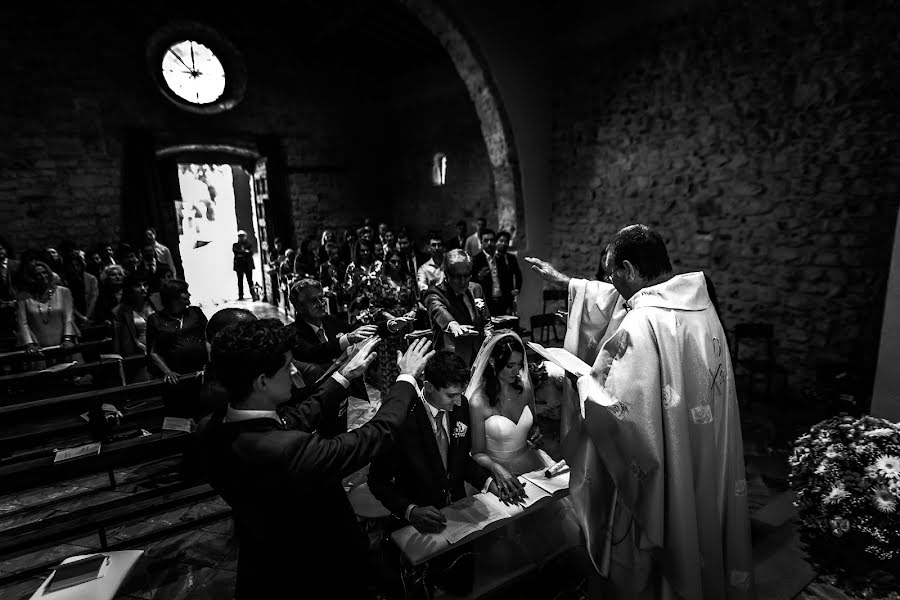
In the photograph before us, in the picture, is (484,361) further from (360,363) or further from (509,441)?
(360,363)

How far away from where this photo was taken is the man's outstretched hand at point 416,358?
2.02 m

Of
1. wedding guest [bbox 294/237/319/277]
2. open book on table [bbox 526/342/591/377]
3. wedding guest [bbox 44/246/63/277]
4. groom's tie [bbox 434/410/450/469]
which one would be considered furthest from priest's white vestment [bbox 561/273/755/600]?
wedding guest [bbox 44/246/63/277]

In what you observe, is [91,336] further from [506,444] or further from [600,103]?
[600,103]

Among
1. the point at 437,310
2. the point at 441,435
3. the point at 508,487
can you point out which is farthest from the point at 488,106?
the point at 508,487

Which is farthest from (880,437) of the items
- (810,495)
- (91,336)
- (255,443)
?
(91,336)

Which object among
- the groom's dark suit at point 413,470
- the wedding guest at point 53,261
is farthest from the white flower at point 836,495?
the wedding guest at point 53,261

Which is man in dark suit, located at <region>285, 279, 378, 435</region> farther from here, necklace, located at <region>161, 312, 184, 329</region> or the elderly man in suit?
necklace, located at <region>161, 312, 184, 329</region>

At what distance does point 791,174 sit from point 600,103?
3344 millimetres

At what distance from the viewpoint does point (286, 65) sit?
41.2ft

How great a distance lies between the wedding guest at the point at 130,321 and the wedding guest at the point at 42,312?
718 millimetres

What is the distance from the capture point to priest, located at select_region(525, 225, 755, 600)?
2.26m

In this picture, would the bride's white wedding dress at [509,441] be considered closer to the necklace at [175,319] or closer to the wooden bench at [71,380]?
the necklace at [175,319]

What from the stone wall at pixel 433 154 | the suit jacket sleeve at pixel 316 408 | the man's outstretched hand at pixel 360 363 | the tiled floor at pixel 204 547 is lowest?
the tiled floor at pixel 204 547

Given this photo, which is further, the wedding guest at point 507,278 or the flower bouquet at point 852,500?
the wedding guest at point 507,278
